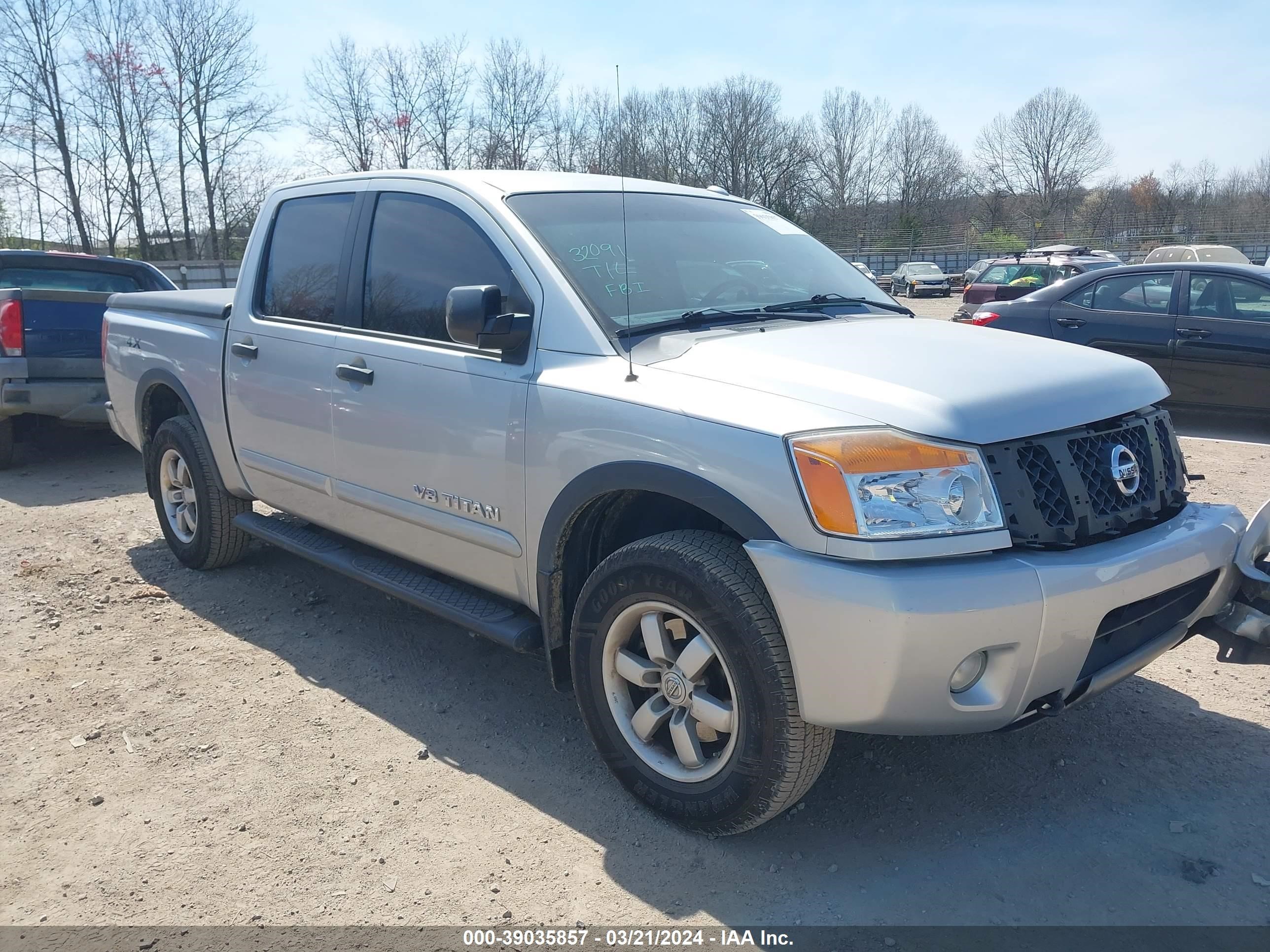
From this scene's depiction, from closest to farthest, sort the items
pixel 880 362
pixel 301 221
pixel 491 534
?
pixel 880 362
pixel 491 534
pixel 301 221

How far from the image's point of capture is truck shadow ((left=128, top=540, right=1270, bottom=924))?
260cm

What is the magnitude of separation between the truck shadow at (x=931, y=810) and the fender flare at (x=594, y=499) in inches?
19.7

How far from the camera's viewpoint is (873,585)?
2.33m

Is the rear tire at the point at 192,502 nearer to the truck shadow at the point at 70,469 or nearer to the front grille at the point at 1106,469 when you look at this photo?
the truck shadow at the point at 70,469

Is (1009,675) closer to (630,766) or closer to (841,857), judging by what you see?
(841,857)

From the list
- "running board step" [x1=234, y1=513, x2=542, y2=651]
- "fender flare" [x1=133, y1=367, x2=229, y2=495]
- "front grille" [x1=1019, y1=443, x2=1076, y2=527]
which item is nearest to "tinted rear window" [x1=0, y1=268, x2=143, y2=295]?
"fender flare" [x1=133, y1=367, x2=229, y2=495]

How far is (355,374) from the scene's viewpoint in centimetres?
378

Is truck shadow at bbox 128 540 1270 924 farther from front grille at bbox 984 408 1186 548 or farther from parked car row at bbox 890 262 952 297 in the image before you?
parked car row at bbox 890 262 952 297

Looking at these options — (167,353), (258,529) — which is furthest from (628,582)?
(167,353)

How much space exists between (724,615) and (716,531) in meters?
0.38

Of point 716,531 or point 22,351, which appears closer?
point 716,531

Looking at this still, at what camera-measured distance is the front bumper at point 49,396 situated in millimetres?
7484

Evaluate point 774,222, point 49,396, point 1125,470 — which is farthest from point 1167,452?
point 49,396

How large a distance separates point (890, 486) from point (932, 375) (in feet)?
1.47
